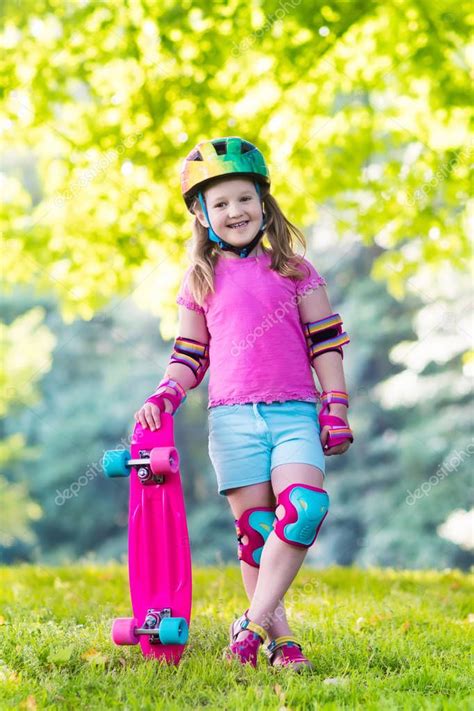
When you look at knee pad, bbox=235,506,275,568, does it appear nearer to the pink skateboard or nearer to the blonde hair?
the pink skateboard

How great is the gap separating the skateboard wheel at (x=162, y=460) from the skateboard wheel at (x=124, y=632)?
1.69 ft

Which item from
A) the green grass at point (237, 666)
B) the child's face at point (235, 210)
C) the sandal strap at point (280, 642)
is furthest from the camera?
the child's face at point (235, 210)

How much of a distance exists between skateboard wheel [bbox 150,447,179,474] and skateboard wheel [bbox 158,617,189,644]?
488 mm

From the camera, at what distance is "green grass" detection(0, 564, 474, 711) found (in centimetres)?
256

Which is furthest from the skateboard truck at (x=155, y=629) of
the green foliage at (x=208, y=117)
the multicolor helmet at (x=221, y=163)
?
the green foliage at (x=208, y=117)

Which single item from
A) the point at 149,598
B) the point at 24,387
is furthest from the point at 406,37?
the point at 24,387

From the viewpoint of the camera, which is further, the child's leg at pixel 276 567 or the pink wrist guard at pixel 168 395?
the pink wrist guard at pixel 168 395

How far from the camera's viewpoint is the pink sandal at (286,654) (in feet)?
9.46

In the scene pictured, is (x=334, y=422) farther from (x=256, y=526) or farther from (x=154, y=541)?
(x=154, y=541)

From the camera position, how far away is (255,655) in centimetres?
286

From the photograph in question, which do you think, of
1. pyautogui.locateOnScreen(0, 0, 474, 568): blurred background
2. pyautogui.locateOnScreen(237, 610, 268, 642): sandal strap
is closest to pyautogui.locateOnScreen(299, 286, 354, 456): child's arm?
pyautogui.locateOnScreen(237, 610, 268, 642): sandal strap

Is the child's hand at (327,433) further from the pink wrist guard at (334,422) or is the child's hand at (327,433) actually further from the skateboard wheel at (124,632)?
the skateboard wheel at (124,632)

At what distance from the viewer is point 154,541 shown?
3.06 metres

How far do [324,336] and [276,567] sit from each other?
0.83 meters
